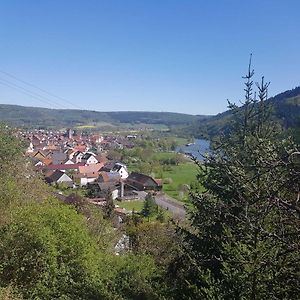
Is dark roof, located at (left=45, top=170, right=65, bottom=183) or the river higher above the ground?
the river

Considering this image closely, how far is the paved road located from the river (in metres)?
5.70

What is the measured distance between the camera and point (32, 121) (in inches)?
6767

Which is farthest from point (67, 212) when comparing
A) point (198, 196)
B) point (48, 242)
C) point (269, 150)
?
point (269, 150)

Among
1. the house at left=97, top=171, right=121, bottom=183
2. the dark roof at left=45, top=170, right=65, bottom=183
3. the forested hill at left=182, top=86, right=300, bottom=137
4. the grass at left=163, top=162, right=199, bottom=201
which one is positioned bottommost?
the grass at left=163, top=162, right=199, bottom=201

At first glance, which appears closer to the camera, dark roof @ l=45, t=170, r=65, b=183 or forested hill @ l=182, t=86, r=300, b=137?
forested hill @ l=182, t=86, r=300, b=137

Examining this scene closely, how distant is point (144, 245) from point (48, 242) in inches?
367

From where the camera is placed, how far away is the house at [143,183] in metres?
50.0

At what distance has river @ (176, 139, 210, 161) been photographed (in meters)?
8.91

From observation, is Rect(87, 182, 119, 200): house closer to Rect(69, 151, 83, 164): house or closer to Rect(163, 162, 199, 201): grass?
Rect(163, 162, 199, 201): grass

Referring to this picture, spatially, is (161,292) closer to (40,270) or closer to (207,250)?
(207,250)

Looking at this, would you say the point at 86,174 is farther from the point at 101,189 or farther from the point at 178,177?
the point at 178,177

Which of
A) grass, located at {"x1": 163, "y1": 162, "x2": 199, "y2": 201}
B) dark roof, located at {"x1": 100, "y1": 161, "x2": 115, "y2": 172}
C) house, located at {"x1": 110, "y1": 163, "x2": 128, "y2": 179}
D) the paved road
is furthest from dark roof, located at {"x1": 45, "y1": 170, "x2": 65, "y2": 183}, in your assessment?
grass, located at {"x1": 163, "y1": 162, "x2": 199, "y2": 201}

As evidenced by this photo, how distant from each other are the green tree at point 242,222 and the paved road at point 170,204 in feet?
85.3

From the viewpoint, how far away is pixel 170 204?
41031 millimetres
